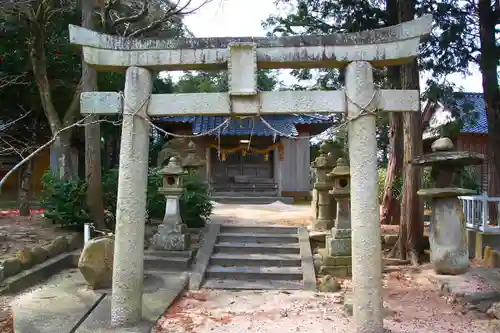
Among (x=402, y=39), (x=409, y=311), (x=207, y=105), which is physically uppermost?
(x=402, y=39)

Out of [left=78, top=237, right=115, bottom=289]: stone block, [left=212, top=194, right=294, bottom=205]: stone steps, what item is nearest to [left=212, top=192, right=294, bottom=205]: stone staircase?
[left=212, top=194, right=294, bottom=205]: stone steps

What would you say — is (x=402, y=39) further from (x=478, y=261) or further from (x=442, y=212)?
(x=478, y=261)

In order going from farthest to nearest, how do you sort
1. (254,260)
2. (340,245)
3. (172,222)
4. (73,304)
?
1. (172,222)
2. (254,260)
3. (340,245)
4. (73,304)

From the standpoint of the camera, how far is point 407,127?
9.28 metres

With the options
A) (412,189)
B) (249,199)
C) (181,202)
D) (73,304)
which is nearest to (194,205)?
(181,202)

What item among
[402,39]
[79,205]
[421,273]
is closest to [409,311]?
[421,273]

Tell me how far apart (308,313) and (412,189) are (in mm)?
4107

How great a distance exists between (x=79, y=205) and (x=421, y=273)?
7432 millimetres

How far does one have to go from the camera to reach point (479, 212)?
31.1 ft

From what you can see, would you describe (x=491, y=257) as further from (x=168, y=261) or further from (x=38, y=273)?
(x=38, y=273)

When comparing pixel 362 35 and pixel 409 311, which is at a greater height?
pixel 362 35

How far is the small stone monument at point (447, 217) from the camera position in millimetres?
7691

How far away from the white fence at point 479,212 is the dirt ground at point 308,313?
210 cm

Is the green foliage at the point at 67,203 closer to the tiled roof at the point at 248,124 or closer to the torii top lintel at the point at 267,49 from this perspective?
the torii top lintel at the point at 267,49
